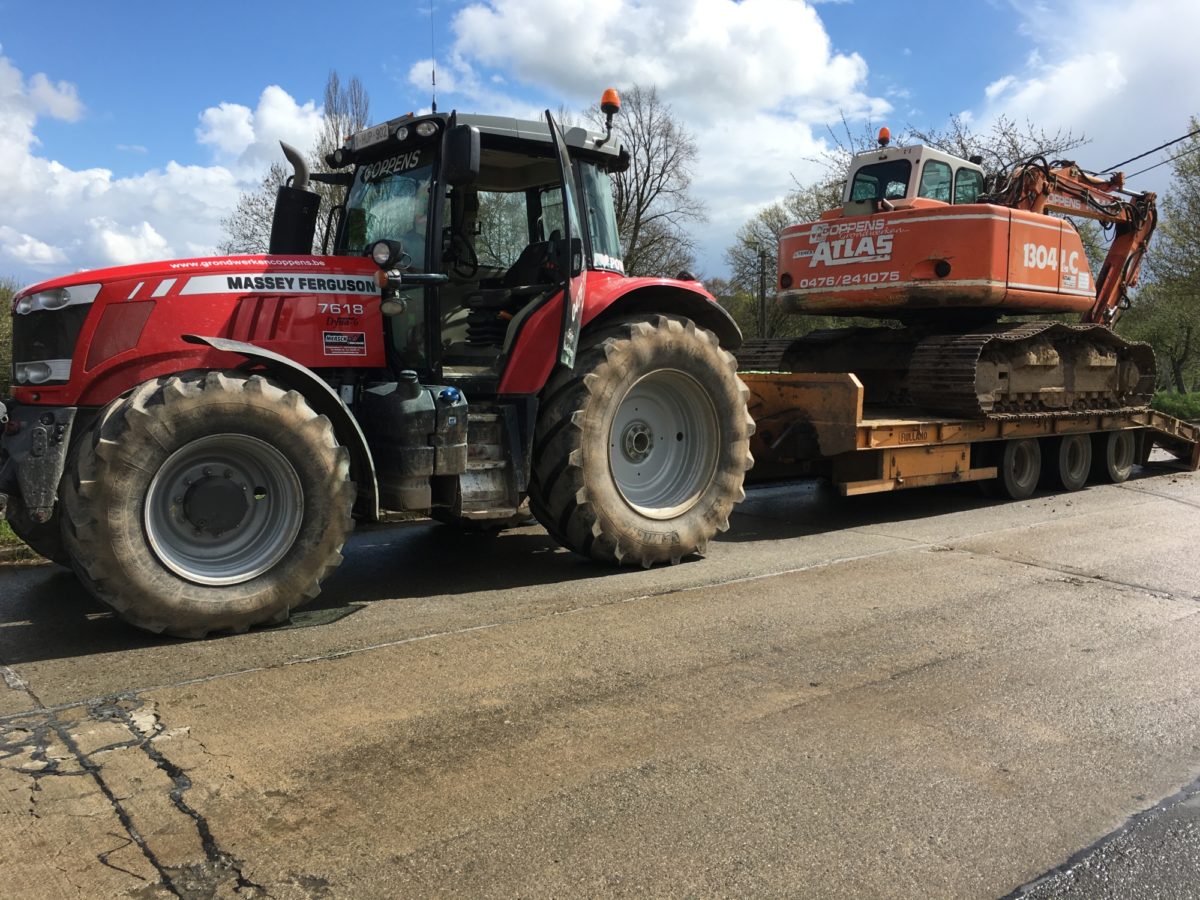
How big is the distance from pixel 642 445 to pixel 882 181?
17.5 feet

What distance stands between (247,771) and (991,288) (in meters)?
8.27

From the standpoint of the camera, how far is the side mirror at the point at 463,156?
5.07 m

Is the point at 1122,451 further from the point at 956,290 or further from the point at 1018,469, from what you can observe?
the point at 956,290

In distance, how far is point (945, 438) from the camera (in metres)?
8.63

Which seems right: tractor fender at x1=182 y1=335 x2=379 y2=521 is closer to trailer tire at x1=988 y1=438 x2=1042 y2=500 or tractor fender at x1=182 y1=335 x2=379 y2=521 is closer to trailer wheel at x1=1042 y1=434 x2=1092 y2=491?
trailer tire at x1=988 y1=438 x2=1042 y2=500

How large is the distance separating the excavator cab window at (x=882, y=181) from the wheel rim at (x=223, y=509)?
24.7 ft

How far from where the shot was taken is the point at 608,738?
3.59 metres

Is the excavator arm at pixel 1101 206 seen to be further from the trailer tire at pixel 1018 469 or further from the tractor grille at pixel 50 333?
the tractor grille at pixel 50 333

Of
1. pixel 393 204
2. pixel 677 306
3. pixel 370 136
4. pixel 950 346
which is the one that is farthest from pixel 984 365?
pixel 370 136

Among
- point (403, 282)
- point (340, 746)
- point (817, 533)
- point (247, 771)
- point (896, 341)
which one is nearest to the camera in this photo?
point (247, 771)

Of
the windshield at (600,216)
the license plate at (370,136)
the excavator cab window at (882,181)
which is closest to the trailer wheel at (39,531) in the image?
the license plate at (370,136)

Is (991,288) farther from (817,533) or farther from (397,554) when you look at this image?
(397,554)

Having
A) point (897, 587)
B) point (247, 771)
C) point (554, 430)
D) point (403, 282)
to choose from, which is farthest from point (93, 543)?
point (897, 587)

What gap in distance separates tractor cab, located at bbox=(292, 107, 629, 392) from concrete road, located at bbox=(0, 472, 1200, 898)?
1.53 m
